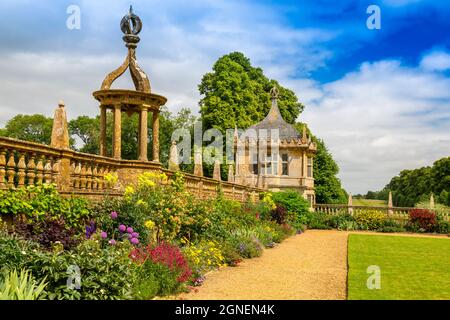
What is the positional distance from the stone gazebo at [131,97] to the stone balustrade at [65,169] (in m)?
0.52

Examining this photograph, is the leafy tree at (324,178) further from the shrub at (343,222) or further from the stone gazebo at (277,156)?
the shrub at (343,222)

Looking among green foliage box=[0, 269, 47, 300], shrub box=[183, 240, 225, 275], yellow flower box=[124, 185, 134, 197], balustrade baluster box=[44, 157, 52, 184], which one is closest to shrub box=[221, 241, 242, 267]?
shrub box=[183, 240, 225, 275]

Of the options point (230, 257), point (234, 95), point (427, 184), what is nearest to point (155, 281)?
point (230, 257)

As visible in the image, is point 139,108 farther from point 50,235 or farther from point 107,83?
point 50,235

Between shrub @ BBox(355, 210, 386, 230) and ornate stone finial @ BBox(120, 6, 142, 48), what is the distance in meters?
25.0

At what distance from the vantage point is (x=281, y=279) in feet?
37.2

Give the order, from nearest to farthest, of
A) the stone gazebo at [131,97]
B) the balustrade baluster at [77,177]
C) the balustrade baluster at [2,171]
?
the balustrade baluster at [2,171] < the balustrade baluster at [77,177] < the stone gazebo at [131,97]

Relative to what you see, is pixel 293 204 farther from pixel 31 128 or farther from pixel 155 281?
pixel 31 128

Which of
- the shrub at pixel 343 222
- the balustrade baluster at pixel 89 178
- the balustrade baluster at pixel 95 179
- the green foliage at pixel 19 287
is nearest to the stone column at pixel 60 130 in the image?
the balustrade baluster at pixel 89 178

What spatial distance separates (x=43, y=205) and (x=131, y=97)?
4.91m

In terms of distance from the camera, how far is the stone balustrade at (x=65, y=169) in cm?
786

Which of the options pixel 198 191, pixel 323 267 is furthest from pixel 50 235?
pixel 198 191

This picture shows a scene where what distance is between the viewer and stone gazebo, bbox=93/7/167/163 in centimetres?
1260
